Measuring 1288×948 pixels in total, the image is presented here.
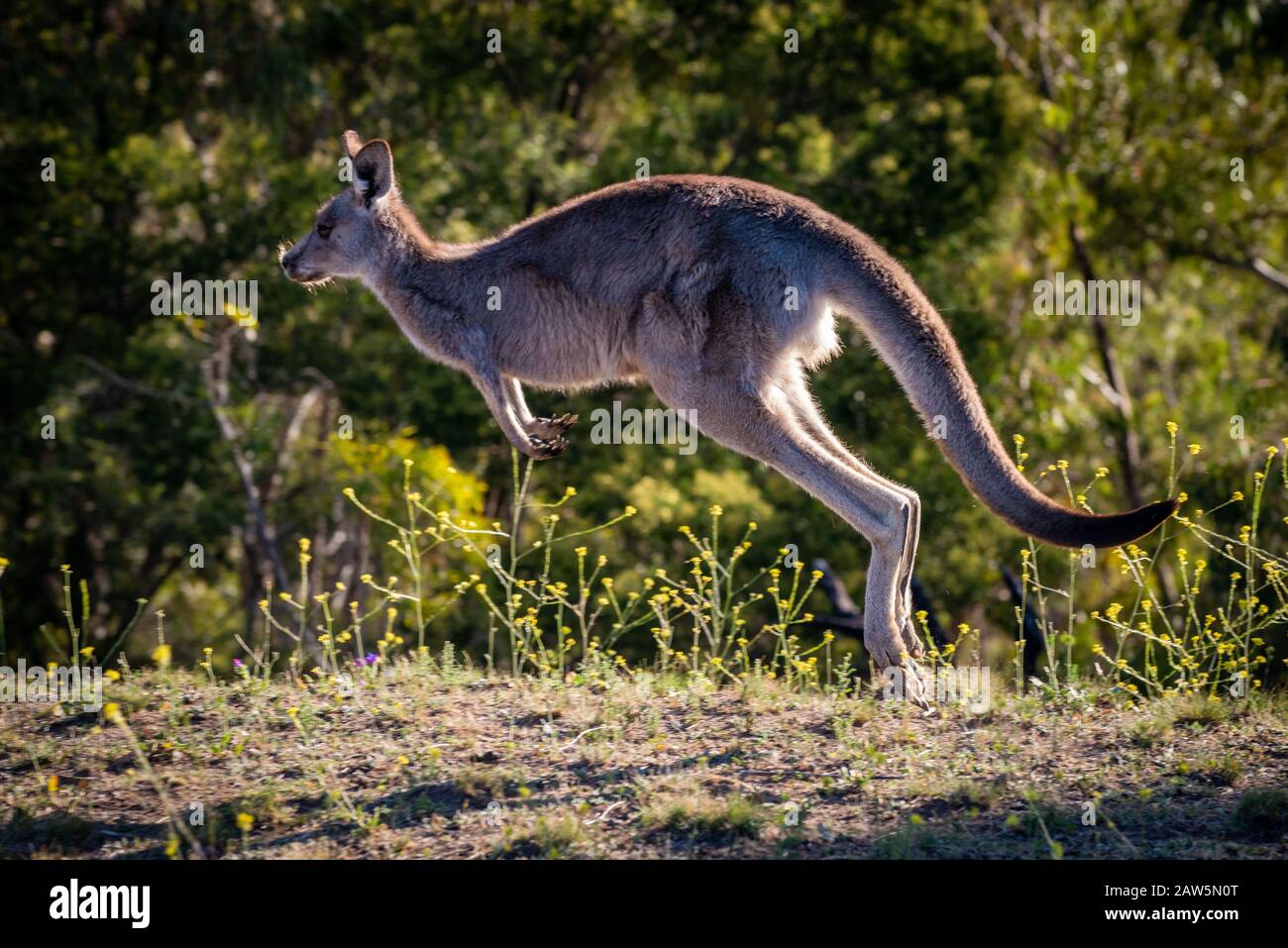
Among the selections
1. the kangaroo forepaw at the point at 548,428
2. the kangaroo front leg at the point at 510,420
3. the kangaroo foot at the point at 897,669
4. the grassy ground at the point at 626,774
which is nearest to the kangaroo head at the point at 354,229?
the kangaroo front leg at the point at 510,420

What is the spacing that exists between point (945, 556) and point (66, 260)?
10.3 meters

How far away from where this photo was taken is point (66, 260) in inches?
658

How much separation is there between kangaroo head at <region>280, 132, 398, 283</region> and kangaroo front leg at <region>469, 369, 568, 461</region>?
95 centimetres

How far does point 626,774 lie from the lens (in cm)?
555

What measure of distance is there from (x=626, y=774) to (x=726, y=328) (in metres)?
2.09

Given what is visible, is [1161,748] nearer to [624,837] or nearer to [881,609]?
[881,609]

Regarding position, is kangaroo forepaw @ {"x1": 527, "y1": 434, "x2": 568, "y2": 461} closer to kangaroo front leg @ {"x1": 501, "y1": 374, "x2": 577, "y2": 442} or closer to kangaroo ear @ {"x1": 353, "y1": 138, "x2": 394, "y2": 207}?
kangaroo front leg @ {"x1": 501, "y1": 374, "x2": 577, "y2": 442}

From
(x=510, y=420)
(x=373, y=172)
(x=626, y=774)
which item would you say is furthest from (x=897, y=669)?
(x=373, y=172)

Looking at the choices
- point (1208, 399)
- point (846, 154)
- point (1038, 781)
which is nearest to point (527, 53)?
point (846, 154)

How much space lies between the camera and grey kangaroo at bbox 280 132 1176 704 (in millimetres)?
6254

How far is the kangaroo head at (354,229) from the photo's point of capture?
7570 mm

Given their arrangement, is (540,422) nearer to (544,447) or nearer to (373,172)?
(544,447)

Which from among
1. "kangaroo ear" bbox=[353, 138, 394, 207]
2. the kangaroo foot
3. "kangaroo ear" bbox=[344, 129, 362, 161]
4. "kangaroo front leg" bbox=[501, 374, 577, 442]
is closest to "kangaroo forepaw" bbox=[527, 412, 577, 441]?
"kangaroo front leg" bbox=[501, 374, 577, 442]

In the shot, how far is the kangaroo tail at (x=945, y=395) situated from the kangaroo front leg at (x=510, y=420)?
1.47 meters
